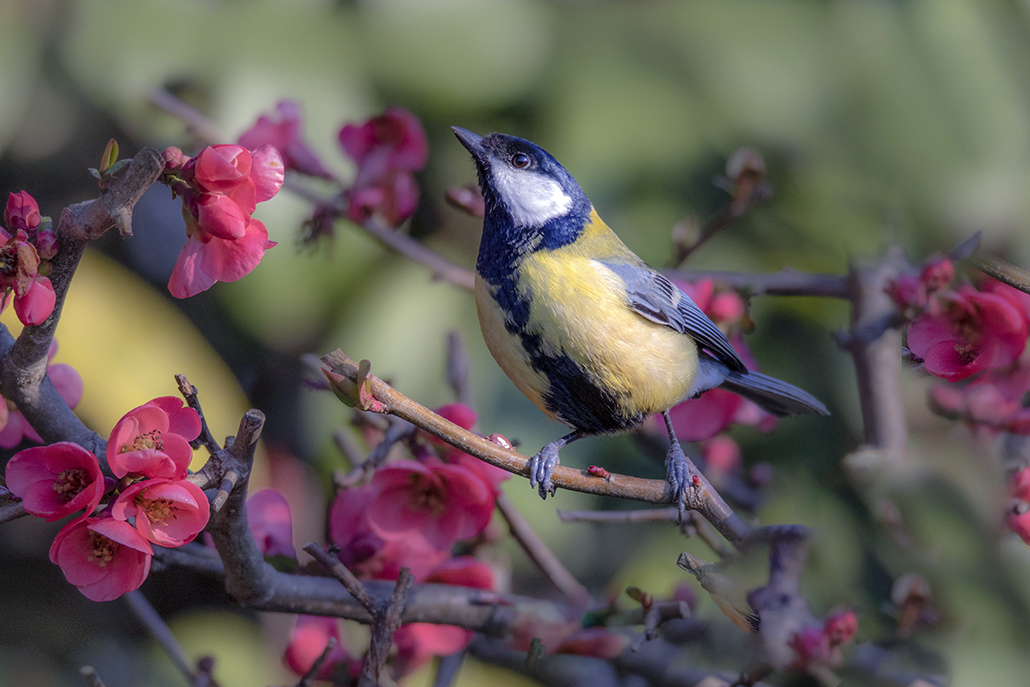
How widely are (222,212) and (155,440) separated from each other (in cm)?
17

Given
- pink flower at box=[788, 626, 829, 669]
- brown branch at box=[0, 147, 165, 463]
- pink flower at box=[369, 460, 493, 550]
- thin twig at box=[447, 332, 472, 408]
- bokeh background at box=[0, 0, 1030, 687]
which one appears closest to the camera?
brown branch at box=[0, 147, 165, 463]

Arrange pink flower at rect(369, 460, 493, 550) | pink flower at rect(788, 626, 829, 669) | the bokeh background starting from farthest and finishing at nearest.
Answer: the bokeh background < pink flower at rect(369, 460, 493, 550) < pink flower at rect(788, 626, 829, 669)

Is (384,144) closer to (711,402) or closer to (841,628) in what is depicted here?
(711,402)

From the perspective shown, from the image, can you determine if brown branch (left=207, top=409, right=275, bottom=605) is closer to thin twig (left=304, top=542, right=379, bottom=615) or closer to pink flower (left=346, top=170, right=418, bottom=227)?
thin twig (left=304, top=542, right=379, bottom=615)

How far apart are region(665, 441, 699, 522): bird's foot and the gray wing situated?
0.17m

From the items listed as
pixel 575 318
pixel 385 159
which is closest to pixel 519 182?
pixel 575 318

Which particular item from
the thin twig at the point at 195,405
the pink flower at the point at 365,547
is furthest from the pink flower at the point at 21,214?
the pink flower at the point at 365,547

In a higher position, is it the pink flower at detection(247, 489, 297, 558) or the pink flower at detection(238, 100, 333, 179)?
the pink flower at detection(238, 100, 333, 179)

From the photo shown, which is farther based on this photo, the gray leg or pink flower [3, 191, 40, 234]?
the gray leg

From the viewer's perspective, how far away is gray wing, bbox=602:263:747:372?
86 centimetres

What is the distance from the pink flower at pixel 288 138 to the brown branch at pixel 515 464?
0.65 metres

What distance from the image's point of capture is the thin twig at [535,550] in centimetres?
87

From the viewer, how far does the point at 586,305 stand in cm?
78

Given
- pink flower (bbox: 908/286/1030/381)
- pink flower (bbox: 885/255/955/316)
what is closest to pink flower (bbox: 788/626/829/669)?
pink flower (bbox: 908/286/1030/381)
